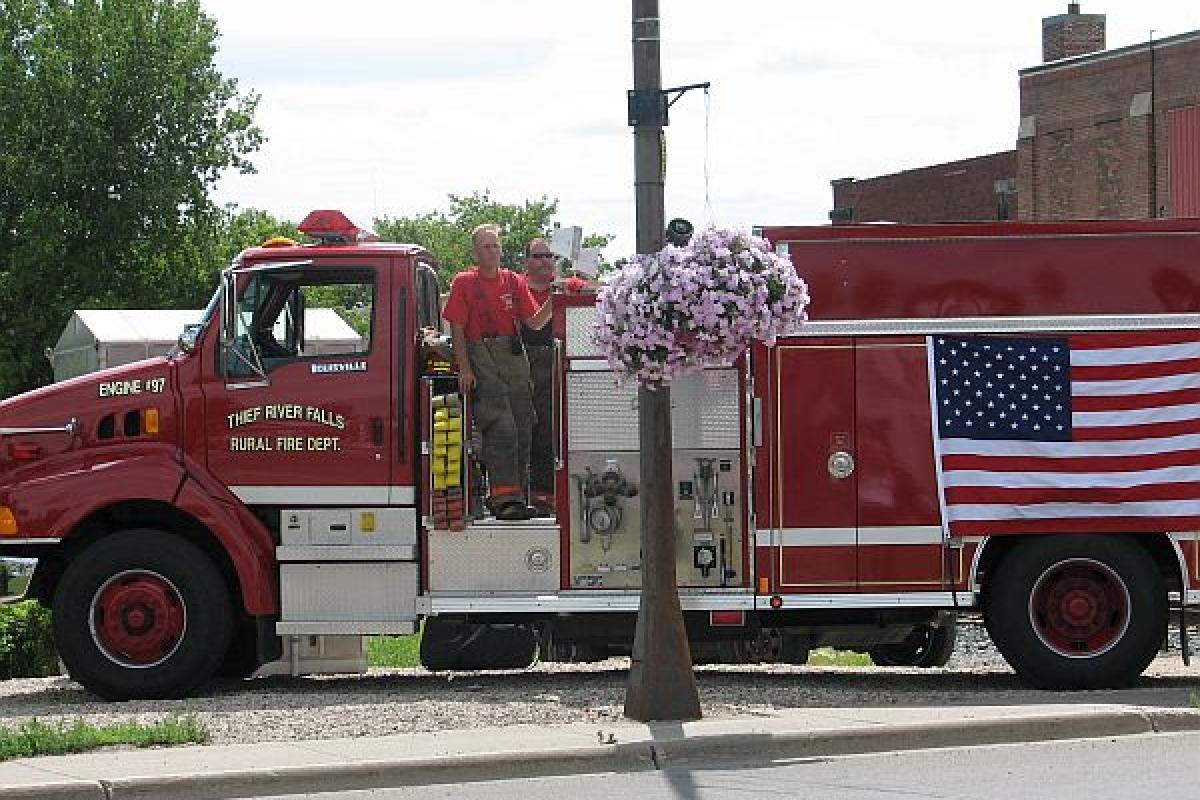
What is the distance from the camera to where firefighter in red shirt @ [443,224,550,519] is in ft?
45.2

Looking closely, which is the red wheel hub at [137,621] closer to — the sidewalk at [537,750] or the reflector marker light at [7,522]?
the reflector marker light at [7,522]

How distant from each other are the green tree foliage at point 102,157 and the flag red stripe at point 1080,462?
36259mm

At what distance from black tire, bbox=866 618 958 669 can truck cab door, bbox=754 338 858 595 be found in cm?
120

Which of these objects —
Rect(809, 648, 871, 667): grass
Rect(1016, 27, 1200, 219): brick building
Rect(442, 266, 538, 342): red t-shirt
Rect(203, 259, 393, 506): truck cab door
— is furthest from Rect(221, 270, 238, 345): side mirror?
Rect(1016, 27, 1200, 219): brick building

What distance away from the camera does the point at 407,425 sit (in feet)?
45.2

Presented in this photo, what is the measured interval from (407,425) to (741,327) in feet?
9.08

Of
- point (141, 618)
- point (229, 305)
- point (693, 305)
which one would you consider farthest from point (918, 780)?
point (229, 305)

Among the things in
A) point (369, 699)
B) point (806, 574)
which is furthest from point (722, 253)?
point (369, 699)

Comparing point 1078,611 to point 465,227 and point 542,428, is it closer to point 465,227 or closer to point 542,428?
point 542,428

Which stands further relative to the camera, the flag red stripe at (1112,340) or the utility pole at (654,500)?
the flag red stripe at (1112,340)

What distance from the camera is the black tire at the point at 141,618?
44.7 feet

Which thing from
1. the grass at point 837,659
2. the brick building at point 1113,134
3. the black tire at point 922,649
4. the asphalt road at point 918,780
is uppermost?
the brick building at point 1113,134

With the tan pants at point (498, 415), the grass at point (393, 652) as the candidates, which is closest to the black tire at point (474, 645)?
the tan pants at point (498, 415)

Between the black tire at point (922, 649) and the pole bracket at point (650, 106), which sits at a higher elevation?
the pole bracket at point (650, 106)
